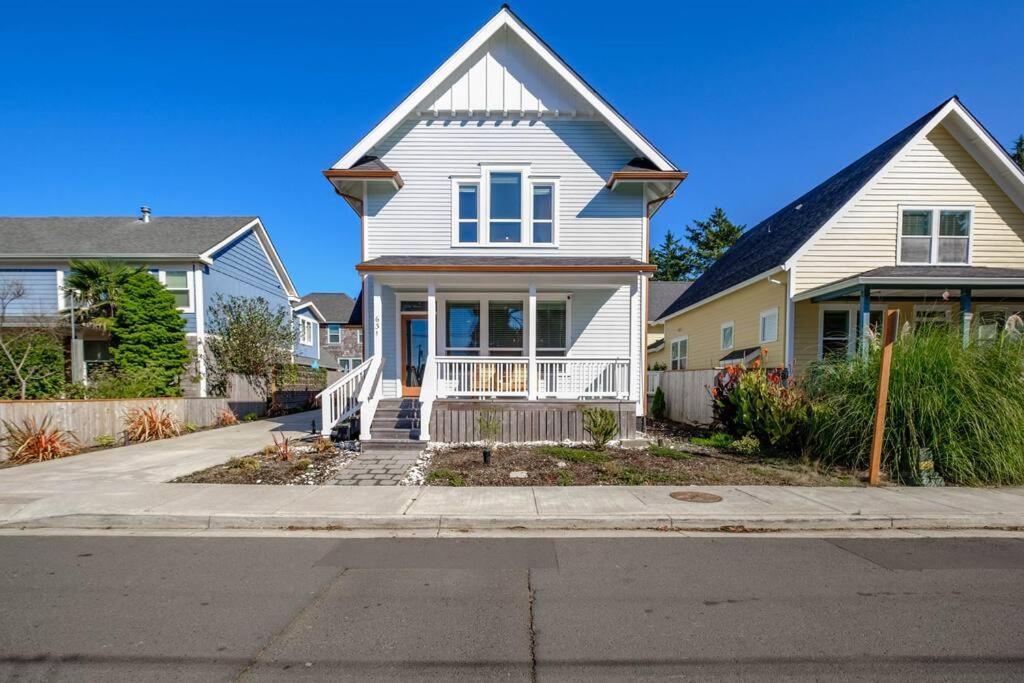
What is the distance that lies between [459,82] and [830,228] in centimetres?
1047

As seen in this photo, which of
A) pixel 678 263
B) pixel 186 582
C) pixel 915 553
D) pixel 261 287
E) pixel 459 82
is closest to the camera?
pixel 186 582

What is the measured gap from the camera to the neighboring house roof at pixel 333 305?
39.8m

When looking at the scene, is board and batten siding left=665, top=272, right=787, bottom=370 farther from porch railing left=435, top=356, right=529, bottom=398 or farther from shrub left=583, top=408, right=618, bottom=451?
porch railing left=435, top=356, right=529, bottom=398

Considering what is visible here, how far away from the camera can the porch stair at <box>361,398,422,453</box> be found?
9.29 m

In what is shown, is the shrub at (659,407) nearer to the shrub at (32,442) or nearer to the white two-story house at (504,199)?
the white two-story house at (504,199)

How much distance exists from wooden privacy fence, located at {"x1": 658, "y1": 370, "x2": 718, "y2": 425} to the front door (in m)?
7.50

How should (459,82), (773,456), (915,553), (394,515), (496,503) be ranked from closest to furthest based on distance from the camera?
(915,553) < (394,515) < (496,503) < (773,456) < (459,82)

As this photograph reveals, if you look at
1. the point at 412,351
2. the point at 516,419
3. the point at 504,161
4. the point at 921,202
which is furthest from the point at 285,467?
the point at 921,202

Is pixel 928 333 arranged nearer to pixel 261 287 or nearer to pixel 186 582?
pixel 186 582

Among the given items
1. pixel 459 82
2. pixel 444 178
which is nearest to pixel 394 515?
pixel 444 178

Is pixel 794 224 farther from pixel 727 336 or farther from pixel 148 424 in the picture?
pixel 148 424

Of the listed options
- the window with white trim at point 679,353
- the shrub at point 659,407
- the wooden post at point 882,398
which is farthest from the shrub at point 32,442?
the window with white trim at point 679,353

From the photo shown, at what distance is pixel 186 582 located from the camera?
4141 millimetres

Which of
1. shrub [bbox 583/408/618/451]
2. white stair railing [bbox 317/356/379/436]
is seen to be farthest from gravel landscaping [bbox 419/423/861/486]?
white stair railing [bbox 317/356/379/436]
